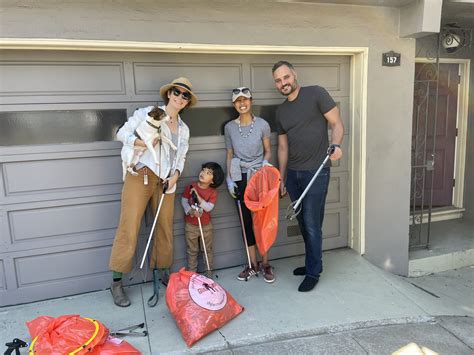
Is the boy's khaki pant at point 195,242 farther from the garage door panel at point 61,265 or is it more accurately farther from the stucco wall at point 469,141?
the stucco wall at point 469,141

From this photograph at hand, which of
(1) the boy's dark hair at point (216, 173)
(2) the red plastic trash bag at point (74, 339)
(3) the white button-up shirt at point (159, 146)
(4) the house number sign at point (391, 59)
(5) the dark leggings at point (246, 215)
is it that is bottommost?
(2) the red plastic trash bag at point (74, 339)

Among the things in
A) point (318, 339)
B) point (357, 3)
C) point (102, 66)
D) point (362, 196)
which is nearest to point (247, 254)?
point (318, 339)

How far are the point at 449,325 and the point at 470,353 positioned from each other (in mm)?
360

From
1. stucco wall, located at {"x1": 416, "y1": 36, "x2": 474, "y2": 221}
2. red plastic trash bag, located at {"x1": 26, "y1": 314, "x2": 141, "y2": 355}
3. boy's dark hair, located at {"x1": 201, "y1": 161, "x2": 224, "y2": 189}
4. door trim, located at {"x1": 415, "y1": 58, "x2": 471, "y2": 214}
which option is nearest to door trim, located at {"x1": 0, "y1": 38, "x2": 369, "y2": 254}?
boy's dark hair, located at {"x1": 201, "y1": 161, "x2": 224, "y2": 189}

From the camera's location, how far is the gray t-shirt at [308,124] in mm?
3186

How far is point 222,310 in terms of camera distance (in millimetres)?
2740

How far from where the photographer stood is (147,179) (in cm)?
292

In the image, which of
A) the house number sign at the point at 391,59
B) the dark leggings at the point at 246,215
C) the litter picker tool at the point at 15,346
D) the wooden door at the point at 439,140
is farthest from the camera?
the wooden door at the point at 439,140

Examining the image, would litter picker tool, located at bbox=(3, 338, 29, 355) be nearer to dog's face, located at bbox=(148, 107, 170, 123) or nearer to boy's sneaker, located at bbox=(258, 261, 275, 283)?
dog's face, located at bbox=(148, 107, 170, 123)

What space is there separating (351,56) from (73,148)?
2832 mm

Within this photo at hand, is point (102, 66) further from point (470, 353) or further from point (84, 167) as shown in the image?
point (470, 353)

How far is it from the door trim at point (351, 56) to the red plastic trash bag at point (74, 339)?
6.59ft

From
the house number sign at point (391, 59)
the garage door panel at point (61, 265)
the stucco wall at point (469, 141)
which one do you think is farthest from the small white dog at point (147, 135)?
the stucco wall at point (469, 141)

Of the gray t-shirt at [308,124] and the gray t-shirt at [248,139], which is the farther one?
the gray t-shirt at [248,139]
